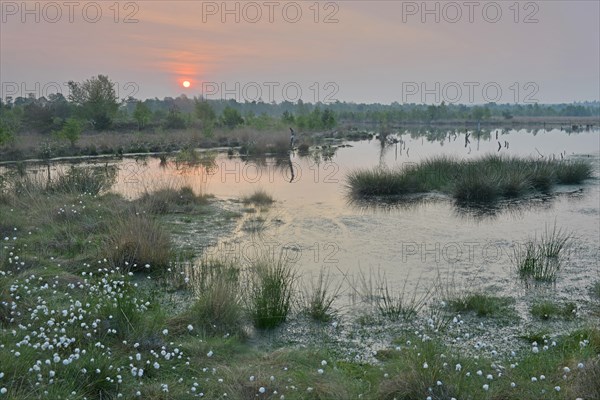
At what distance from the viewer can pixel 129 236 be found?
29.4 ft

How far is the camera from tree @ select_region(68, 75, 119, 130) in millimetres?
52719

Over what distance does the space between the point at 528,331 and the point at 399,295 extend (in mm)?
1884

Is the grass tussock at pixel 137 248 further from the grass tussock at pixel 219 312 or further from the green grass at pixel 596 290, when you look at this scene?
the green grass at pixel 596 290

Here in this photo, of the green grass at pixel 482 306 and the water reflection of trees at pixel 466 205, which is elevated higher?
the water reflection of trees at pixel 466 205

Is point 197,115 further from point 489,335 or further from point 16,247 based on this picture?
point 489,335

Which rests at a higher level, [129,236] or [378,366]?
[129,236]

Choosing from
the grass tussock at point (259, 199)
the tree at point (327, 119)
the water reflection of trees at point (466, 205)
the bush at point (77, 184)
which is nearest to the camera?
the water reflection of trees at point (466, 205)

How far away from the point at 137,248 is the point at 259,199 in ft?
26.0

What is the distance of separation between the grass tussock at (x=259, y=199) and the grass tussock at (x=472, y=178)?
10.2 ft

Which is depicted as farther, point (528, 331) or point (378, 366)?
point (528, 331)

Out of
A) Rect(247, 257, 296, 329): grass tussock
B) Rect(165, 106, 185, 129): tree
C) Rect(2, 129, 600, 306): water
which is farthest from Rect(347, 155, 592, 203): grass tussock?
Result: Rect(165, 106, 185, 129): tree

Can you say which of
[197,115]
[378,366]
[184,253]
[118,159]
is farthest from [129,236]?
[197,115]

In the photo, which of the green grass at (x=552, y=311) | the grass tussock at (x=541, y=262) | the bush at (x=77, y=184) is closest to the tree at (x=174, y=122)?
the bush at (x=77, y=184)

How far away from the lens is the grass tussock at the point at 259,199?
16.4 m
